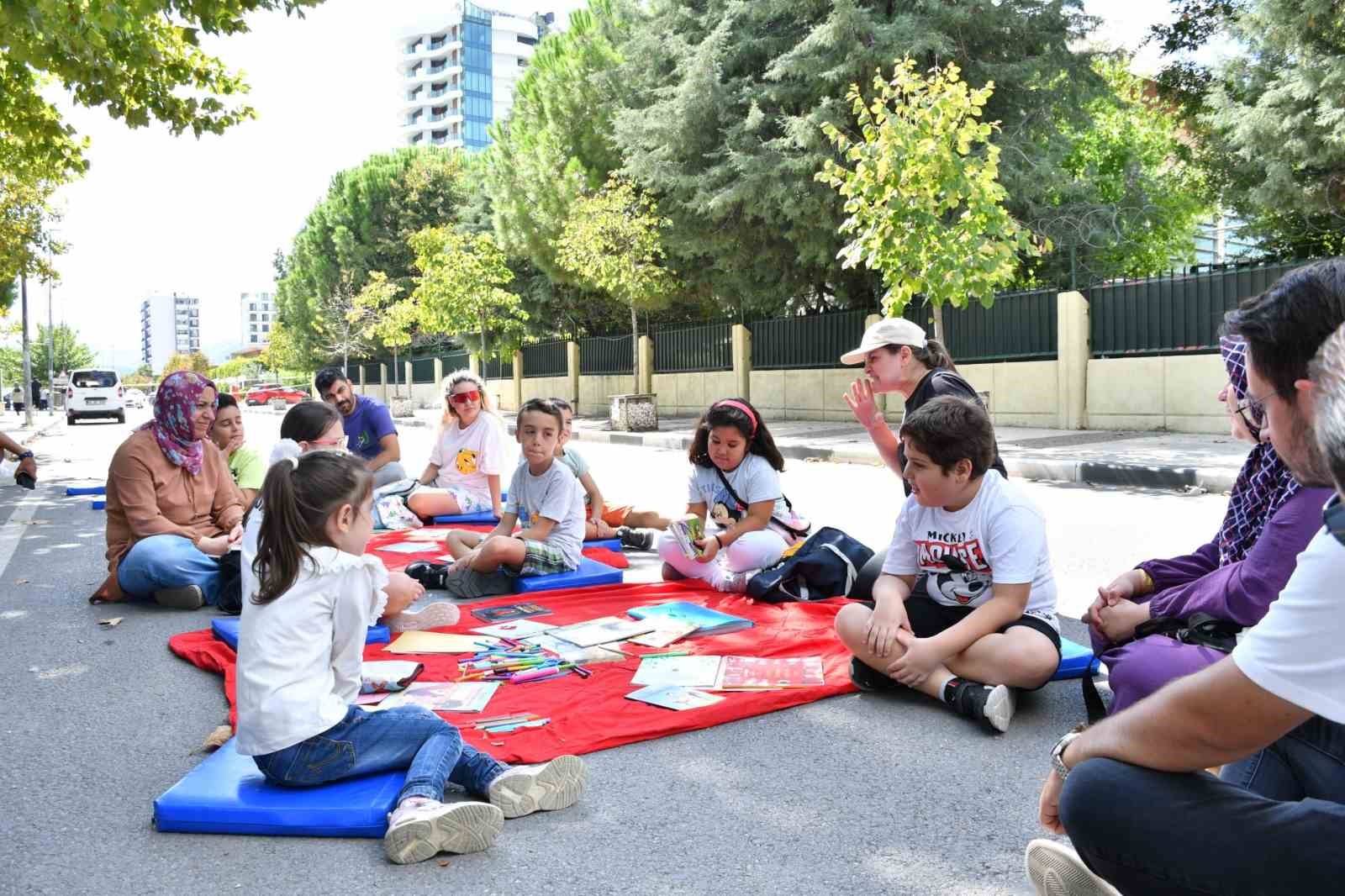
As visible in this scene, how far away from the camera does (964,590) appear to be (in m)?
4.62

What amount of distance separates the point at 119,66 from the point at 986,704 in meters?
11.9

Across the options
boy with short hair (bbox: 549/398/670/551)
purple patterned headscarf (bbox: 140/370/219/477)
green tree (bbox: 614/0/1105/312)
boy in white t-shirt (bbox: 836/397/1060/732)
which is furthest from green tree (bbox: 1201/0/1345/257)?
purple patterned headscarf (bbox: 140/370/219/477)

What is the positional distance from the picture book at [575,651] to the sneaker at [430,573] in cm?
187

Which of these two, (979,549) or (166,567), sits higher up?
(979,549)

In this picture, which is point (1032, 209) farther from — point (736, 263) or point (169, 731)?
point (169, 731)

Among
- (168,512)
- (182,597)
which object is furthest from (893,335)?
(168,512)

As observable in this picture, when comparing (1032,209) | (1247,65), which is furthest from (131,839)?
(1247,65)

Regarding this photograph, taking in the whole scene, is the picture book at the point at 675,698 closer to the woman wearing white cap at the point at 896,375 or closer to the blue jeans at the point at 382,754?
the blue jeans at the point at 382,754

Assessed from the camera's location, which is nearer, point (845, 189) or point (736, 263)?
point (845, 189)

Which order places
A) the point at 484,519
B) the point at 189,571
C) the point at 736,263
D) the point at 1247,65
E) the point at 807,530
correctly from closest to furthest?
the point at 189,571, the point at 807,530, the point at 484,519, the point at 1247,65, the point at 736,263

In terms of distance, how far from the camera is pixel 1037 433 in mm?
17969

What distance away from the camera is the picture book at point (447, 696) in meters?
4.55

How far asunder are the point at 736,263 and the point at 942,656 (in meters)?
19.1

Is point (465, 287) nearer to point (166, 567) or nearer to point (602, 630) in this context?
point (166, 567)
